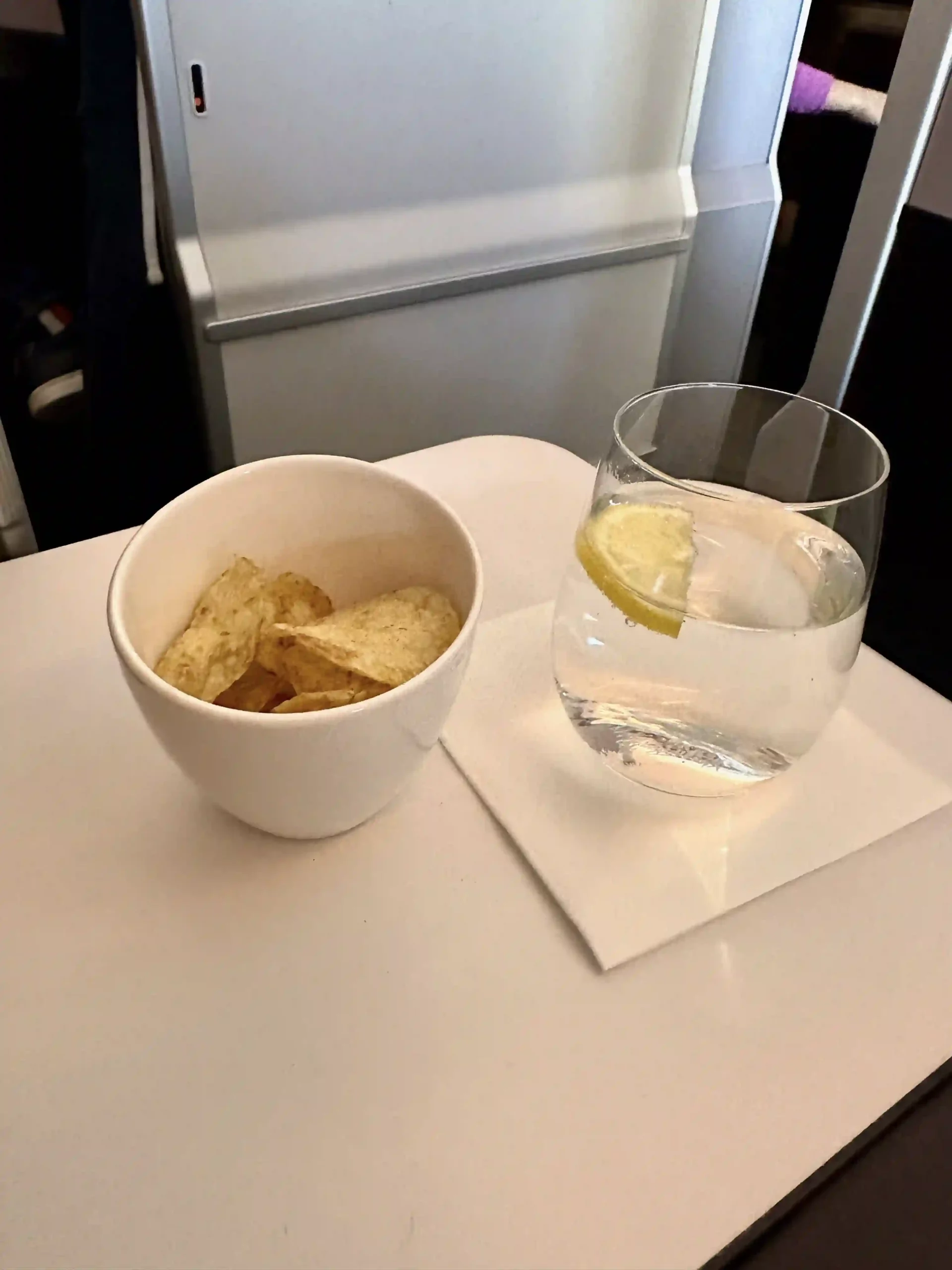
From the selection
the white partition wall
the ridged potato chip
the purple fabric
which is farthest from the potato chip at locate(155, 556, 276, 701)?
the purple fabric

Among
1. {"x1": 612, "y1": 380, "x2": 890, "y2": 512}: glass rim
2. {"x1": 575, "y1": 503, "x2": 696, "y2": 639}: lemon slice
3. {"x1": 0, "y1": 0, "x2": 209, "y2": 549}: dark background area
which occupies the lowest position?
A: {"x1": 0, "y1": 0, "x2": 209, "y2": 549}: dark background area

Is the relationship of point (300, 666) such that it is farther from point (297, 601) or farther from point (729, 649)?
point (729, 649)

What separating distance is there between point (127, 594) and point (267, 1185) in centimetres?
18

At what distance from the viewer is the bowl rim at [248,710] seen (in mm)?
277

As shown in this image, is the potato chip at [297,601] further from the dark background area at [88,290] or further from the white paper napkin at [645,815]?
the dark background area at [88,290]

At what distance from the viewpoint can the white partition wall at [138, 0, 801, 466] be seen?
67cm

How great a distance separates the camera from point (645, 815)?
14.4 inches

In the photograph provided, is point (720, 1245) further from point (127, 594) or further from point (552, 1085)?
point (127, 594)

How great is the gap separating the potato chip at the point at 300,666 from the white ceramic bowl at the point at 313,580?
0.11 feet

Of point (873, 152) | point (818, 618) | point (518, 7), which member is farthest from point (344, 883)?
point (873, 152)

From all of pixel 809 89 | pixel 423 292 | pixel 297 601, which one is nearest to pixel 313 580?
pixel 297 601

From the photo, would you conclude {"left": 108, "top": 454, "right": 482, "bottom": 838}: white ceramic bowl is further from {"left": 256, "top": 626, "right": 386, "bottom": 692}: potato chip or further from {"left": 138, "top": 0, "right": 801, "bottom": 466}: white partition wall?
{"left": 138, "top": 0, "right": 801, "bottom": 466}: white partition wall

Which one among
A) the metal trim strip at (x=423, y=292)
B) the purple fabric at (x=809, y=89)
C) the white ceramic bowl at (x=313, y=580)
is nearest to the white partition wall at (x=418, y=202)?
the metal trim strip at (x=423, y=292)

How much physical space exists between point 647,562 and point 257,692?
15 cm
